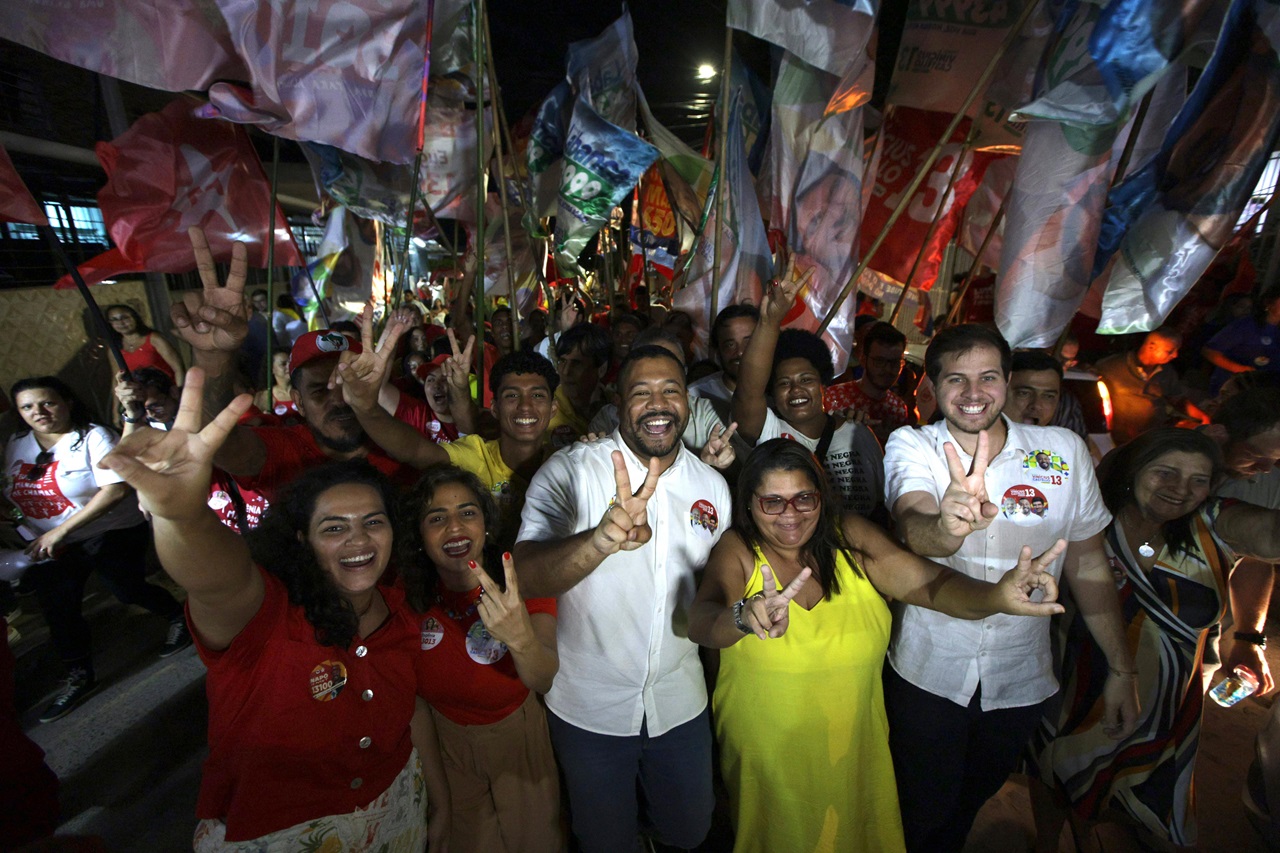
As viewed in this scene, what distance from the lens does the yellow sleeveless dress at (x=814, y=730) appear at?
186cm

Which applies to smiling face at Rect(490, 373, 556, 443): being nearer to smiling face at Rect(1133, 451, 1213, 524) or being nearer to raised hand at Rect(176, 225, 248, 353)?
raised hand at Rect(176, 225, 248, 353)

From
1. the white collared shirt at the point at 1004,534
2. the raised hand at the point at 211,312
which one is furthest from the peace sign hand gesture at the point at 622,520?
the raised hand at the point at 211,312

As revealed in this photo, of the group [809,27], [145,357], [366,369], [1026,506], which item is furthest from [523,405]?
[145,357]

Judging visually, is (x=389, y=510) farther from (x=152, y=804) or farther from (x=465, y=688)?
(x=152, y=804)

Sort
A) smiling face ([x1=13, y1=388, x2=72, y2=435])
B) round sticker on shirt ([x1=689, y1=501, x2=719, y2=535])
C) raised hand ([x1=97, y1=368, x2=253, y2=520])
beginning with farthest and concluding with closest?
smiling face ([x1=13, y1=388, x2=72, y2=435]) < round sticker on shirt ([x1=689, y1=501, x2=719, y2=535]) < raised hand ([x1=97, y1=368, x2=253, y2=520])

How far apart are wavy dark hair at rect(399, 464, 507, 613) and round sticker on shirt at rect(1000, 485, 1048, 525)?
176cm

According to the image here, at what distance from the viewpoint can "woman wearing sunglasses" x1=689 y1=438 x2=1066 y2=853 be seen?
186 centimetres

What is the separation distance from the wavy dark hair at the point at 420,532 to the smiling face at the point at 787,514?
2.95 ft

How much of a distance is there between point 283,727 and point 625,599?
102 centimetres

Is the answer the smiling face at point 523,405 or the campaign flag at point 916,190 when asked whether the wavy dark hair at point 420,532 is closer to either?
the smiling face at point 523,405

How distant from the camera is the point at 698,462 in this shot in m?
2.17

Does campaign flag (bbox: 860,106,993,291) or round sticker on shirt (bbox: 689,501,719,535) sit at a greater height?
campaign flag (bbox: 860,106,993,291)

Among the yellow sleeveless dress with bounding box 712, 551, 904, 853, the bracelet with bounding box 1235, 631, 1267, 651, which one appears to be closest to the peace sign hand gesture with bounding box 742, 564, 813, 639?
the yellow sleeveless dress with bounding box 712, 551, 904, 853

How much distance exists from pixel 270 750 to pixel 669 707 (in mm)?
1221
